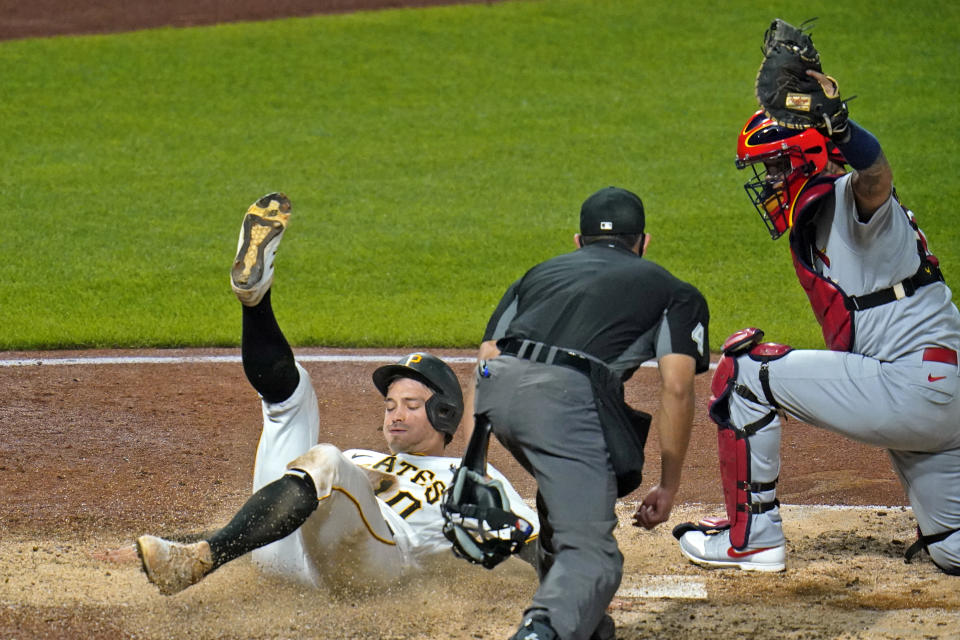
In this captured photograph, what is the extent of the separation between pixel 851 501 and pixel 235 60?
1432cm

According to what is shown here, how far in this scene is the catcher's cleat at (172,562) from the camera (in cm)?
398

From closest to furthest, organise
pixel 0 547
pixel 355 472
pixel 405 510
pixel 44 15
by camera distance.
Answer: pixel 355 472, pixel 405 510, pixel 0 547, pixel 44 15

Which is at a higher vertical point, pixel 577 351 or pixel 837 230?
pixel 837 230

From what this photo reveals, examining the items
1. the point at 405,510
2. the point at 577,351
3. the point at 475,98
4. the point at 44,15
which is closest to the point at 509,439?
the point at 577,351

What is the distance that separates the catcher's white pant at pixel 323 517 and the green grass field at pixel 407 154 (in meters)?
4.35

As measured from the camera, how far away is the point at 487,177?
13953 millimetres

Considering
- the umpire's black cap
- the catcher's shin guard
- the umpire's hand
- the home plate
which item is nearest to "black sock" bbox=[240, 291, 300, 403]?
the umpire's black cap

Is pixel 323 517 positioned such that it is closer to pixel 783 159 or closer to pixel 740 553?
pixel 740 553

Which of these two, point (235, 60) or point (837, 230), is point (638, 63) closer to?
point (235, 60)

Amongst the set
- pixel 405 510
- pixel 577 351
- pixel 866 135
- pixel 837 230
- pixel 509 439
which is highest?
pixel 866 135

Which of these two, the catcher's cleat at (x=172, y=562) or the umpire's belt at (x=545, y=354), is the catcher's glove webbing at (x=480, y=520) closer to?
the umpire's belt at (x=545, y=354)

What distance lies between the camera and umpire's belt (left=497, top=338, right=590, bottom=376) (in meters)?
4.08

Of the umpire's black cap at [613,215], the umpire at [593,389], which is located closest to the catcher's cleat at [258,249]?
the umpire at [593,389]

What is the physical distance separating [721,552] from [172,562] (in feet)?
7.76
